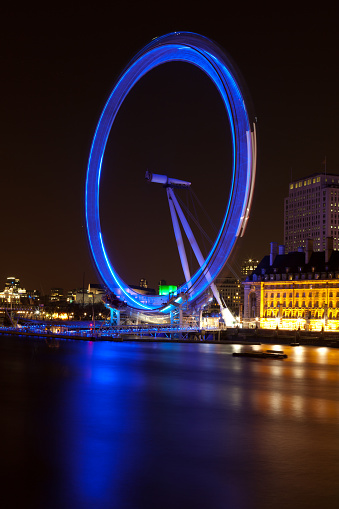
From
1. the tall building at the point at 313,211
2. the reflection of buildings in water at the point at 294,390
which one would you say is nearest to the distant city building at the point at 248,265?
the tall building at the point at 313,211

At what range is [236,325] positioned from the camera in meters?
75.6

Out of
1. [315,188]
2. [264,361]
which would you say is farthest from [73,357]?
[315,188]

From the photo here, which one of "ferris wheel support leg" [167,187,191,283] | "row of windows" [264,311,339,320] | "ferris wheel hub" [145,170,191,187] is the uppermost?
"ferris wheel hub" [145,170,191,187]

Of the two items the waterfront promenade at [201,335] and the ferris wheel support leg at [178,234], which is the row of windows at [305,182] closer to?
the waterfront promenade at [201,335]

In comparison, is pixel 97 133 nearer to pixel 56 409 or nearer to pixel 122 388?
pixel 122 388

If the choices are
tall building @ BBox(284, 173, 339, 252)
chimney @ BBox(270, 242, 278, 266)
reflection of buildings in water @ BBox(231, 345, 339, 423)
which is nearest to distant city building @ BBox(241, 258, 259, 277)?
tall building @ BBox(284, 173, 339, 252)

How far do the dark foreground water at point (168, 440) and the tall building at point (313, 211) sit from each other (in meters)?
102

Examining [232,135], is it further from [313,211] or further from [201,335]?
[313,211]

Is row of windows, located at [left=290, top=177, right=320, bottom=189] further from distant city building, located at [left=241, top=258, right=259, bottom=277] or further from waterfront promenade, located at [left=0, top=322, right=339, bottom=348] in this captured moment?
waterfront promenade, located at [left=0, top=322, right=339, bottom=348]

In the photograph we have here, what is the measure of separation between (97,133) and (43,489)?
49177mm

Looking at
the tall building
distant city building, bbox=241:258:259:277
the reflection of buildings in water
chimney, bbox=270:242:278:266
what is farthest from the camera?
distant city building, bbox=241:258:259:277

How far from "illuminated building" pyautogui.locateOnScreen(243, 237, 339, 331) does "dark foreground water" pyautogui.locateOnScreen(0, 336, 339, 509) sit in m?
40.8

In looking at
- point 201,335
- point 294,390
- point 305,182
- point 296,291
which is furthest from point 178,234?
point 305,182

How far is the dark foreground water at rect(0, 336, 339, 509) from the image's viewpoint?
1305 cm
